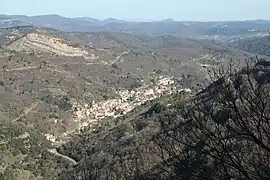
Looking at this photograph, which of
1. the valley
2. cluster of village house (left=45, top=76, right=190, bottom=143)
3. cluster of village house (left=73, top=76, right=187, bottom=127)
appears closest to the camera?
the valley

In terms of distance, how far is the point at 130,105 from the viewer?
281 ft

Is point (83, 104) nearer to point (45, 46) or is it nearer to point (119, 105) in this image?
point (119, 105)

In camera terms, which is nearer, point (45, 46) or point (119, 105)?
point (119, 105)

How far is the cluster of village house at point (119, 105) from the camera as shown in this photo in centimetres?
7912

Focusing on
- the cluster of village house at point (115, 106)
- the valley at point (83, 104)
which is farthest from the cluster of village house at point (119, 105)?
the valley at point (83, 104)

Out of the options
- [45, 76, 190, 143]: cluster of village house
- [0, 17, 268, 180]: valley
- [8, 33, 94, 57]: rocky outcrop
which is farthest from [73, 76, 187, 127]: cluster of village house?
[8, 33, 94, 57]: rocky outcrop

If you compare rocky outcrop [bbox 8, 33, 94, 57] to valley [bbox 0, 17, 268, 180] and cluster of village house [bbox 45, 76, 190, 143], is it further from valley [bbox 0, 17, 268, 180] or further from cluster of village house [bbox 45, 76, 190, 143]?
cluster of village house [bbox 45, 76, 190, 143]

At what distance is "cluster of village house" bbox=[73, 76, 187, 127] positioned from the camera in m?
79.1

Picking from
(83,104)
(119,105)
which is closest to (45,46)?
(83,104)

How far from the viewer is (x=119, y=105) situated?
3425 inches

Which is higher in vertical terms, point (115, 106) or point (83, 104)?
point (83, 104)

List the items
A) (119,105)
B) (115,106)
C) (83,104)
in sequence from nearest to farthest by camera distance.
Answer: (83,104)
(115,106)
(119,105)

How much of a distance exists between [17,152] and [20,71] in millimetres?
37103

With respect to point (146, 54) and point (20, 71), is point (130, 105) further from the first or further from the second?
point (146, 54)
